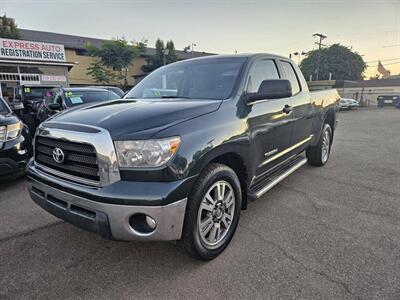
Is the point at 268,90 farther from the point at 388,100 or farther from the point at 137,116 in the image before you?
the point at 388,100

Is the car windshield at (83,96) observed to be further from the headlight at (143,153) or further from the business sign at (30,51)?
the business sign at (30,51)

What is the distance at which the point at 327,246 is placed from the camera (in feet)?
8.79

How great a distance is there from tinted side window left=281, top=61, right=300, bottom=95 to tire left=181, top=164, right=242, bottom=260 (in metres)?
2.07

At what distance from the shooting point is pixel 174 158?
2.01 metres

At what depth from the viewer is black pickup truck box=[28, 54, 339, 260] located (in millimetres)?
1985

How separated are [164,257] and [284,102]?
2.34 m

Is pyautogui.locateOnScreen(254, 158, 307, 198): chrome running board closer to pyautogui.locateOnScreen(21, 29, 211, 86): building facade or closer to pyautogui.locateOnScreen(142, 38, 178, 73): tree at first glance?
pyautogui.locateOnScreen(21, 29, 211, 86): building facade

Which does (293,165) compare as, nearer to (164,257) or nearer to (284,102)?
(284,102)

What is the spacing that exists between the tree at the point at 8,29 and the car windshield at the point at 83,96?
30043 mm

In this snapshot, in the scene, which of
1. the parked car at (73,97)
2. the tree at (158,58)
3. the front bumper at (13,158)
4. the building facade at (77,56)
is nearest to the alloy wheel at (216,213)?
the front bumper at (13,158)

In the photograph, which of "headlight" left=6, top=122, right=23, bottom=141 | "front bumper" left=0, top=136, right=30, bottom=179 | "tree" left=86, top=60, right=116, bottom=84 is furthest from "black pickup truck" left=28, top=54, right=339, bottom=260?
"tree" left=86, top=60, right=116, bottom=84

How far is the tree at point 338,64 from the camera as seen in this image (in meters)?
58.7

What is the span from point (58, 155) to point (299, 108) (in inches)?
124

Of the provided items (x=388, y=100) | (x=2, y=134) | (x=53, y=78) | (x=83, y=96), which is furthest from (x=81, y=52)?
(x=388, y=100)
